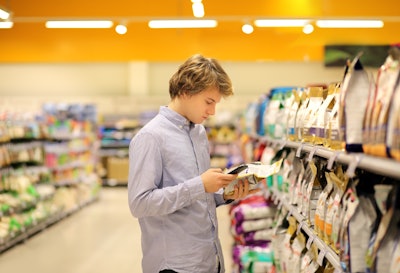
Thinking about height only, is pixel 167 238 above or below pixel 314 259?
above

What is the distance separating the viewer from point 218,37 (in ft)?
35.7

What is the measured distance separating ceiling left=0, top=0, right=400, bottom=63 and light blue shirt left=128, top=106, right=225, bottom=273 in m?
6.67

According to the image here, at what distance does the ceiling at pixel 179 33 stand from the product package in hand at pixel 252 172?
657 cm

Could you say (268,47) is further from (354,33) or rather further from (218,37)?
(354,33)

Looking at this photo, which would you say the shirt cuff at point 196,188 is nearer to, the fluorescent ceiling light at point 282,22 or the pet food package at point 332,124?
the pet food package at point 332,124

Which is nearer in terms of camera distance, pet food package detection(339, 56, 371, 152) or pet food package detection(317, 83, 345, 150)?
pet food package detection(339, 56, 371, 152)

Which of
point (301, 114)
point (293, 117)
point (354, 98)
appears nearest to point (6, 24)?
point (293, 117)

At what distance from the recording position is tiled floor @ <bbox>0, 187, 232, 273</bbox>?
269 inches

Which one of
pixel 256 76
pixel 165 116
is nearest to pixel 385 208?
pixel 165 116

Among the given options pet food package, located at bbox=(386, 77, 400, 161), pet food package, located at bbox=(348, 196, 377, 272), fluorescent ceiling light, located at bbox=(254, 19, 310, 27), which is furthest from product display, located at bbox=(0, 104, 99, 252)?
pet food package, located at bbox=(386, 77, 400, 161)

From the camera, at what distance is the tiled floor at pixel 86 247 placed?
684cm

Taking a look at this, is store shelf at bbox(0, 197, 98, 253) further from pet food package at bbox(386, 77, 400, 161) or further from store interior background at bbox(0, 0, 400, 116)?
pet food package at bbox(386, 77, 400, 161)

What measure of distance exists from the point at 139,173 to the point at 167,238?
36 centimetres

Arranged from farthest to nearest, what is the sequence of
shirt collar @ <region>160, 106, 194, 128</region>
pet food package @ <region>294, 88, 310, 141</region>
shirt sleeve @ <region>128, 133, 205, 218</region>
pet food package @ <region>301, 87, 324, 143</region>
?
pet food package @ <region>294, 88, 310, 141</region> → pet food package @ <region>301, 87, 324, 143</region> → shirt collar @ <region>160, 106, 194, 128</region> → shirt sleeve @ <region>128, 133, 205, 218</region>
